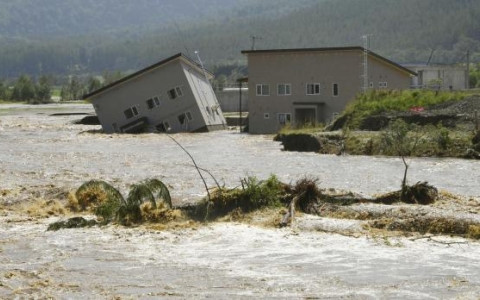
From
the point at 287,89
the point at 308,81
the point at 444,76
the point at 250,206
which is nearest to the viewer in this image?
the point at 250,206

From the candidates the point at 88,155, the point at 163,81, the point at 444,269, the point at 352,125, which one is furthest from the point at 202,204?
the point at 163,81

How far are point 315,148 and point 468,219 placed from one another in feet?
75.0

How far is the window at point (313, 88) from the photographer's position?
199 ft

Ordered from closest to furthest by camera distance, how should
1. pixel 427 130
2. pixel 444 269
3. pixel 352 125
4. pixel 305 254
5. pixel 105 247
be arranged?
pixel 444 269
pixel 305 254
pixel 105 247
pixel 427 130
pixel 352 125

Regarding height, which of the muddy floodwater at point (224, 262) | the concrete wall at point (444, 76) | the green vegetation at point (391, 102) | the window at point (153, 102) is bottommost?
the muddy floodwater at point (224, 262)

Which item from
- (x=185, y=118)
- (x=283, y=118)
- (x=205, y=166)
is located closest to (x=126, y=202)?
(x=205, y=166)

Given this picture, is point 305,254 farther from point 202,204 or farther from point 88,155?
point 88,155

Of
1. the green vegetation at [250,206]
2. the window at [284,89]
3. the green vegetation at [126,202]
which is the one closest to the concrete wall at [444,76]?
the window at [284,89]

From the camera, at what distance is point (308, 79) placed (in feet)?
200

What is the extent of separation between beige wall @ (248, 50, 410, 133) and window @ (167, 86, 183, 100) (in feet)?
17.4

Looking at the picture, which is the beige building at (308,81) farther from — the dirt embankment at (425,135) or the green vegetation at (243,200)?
the green vegetation at (243,200)

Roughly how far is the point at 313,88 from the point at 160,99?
11704mm

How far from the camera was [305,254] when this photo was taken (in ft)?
49.7

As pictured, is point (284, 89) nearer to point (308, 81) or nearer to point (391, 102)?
point (308, 81)
